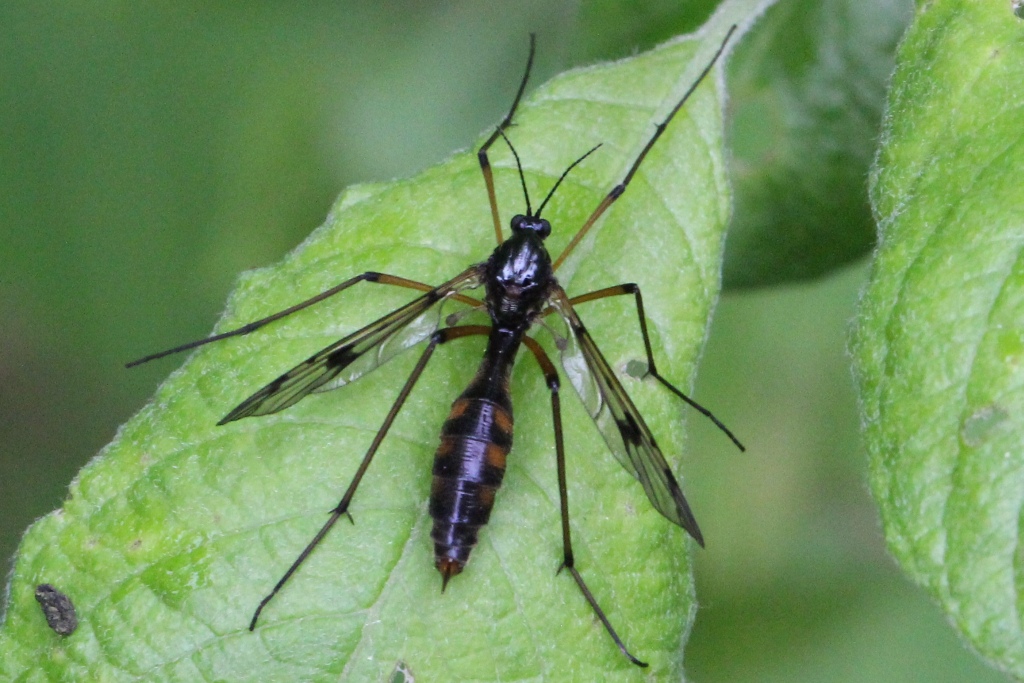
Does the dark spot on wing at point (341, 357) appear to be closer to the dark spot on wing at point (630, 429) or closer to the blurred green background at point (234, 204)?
the dark spot on wing at point (630, 429)

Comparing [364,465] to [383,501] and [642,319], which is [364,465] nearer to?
[383,501]

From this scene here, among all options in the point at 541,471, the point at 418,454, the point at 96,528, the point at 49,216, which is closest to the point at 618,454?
the point at 541,471

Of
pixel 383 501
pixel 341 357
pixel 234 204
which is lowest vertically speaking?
pixel 383 501

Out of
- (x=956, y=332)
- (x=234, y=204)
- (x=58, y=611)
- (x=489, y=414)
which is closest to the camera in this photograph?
(x=956, y=332)

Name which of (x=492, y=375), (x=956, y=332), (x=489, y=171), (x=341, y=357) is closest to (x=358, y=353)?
(x=341, y=357)

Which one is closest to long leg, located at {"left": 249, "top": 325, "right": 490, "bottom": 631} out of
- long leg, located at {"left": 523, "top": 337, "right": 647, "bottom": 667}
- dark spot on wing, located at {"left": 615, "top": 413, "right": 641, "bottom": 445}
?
long leg, located at {"left": 523, "top": 337, "right": 647, "bottom": 667}

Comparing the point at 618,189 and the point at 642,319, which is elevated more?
the point at 618,189

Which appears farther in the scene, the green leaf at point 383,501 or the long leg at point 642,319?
the long leg at point 642,319

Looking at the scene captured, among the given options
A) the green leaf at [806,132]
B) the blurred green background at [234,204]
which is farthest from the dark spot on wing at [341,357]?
the blurred green background at [234,204]
